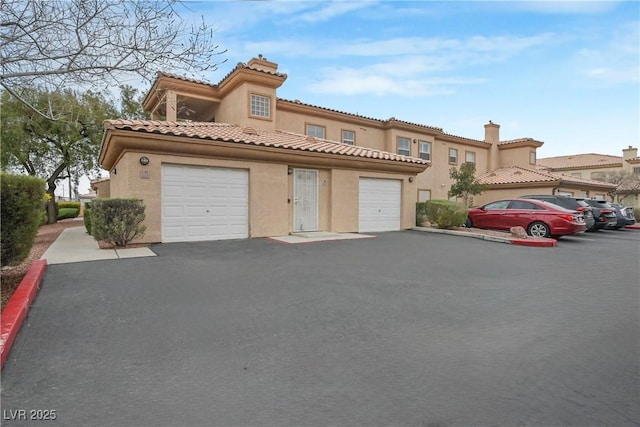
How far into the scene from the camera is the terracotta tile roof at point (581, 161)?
44.0 m

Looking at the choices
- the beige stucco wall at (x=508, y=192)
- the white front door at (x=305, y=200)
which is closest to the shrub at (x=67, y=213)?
the white front door at (x=305, y=200)

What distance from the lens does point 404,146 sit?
2170cm

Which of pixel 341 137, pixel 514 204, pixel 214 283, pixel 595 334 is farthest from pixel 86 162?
pixel 595 334

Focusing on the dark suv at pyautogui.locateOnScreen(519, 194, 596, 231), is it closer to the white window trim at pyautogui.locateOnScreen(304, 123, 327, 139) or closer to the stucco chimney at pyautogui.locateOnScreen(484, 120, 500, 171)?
the white window trim at pyautogui.locateOnScreen(304, 123, 327, 139)

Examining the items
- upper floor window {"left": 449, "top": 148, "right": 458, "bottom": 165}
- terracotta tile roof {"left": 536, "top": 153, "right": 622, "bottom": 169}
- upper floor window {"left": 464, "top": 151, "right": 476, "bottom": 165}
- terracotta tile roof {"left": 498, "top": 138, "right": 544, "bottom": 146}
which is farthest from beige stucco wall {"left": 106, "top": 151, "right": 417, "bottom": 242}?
terracotta tile roof {"left": 536, "top": 153, "right": 622, "bottom": 169}

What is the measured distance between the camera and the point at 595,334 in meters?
3.97

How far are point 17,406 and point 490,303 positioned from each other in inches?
212

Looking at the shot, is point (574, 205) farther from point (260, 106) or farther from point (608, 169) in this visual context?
point (608, 169)

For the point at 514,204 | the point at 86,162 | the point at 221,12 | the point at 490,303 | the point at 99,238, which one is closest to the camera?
the point at 490,303

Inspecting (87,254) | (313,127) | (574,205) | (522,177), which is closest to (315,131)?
(313,127)

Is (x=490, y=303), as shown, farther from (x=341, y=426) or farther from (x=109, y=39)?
(x=109, y=39)

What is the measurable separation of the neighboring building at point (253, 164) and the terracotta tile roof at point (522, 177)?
798 centimetres

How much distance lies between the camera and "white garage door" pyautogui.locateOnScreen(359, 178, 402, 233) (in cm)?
1453

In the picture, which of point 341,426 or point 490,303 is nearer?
point 341,426
